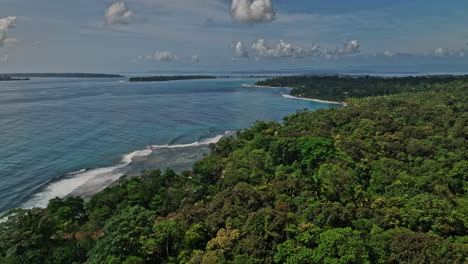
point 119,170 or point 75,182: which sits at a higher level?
point 119,170

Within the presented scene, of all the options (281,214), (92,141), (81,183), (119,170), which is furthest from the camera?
(92,141)

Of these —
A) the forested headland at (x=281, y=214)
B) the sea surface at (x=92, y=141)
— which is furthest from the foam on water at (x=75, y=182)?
the forested headland at (x=281, y=214)

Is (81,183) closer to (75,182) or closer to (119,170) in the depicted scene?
(75,182)

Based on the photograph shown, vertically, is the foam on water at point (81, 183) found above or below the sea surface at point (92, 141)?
below

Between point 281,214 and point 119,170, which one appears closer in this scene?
point 281,214

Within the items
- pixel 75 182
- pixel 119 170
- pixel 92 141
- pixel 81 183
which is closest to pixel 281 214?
pixel 81 183

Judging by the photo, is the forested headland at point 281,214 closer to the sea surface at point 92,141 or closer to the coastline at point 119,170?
the coastline at point 119,170

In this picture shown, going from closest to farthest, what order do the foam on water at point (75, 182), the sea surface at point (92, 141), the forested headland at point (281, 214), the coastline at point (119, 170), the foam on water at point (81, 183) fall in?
the forested headland at point (281, 214) → the foam on water at point (75, 182) → the foam on water at point (81, 183) → the coastline at point (119, 170) → the sea surface at point (92, 141)

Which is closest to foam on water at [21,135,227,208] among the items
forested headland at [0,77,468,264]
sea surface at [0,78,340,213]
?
sea surface at [0,78,340,213]

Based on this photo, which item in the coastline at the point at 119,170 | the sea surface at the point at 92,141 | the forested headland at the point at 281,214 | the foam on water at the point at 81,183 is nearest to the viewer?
the forested headland at the point at 281,214

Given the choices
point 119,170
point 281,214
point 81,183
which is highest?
point 281,214
